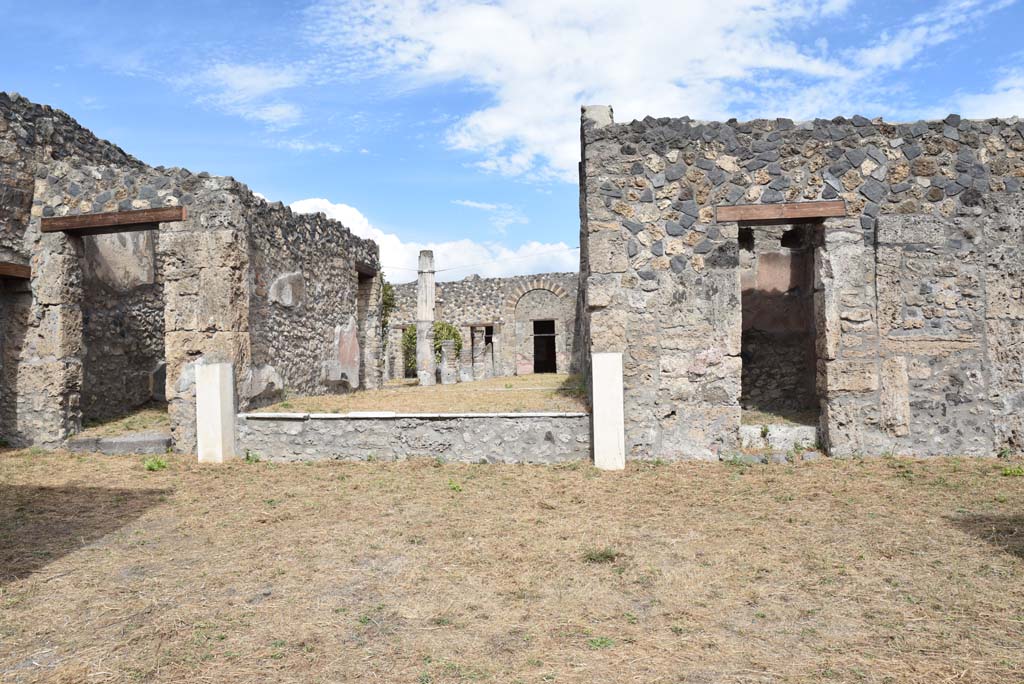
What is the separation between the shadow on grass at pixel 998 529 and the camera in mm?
4098

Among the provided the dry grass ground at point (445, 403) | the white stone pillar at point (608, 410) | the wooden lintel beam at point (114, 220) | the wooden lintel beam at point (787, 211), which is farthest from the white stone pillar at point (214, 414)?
the wooden lintel beam at point (787, 211)

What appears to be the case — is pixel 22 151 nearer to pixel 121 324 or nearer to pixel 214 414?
pixel 121 324

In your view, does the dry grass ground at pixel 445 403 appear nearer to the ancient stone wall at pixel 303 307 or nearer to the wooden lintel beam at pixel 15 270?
the ancient stone wall at pixel 303 307

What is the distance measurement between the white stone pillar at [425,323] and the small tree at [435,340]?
1792 millimetres

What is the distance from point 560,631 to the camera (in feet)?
10.2

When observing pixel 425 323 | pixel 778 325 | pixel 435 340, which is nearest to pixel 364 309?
pixel 778 325

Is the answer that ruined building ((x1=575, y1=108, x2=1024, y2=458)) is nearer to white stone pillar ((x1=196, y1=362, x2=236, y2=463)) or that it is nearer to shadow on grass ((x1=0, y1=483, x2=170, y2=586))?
white stone pillar ((x1=196, y1=362, x2=236, y2=463))

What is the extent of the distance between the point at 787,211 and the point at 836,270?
0.79 meters

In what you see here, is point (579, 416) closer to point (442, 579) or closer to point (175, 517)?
point (442, 579)

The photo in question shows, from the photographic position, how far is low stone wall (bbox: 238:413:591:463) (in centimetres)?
697

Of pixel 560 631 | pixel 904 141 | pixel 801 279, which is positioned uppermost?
pixel 904 141

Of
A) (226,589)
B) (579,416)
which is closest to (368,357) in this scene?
(579,416)

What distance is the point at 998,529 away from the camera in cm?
445

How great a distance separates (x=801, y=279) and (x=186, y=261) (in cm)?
794
